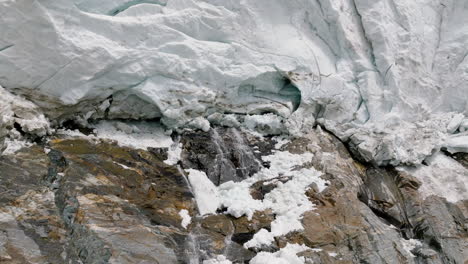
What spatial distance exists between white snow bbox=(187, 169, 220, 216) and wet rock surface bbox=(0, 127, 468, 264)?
0.13m

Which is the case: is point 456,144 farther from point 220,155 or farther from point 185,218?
point 185,218

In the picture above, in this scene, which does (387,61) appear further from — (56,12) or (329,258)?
(56,12)

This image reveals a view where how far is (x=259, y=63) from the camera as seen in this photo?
9930mm

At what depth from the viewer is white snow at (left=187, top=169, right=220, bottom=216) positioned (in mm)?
7344

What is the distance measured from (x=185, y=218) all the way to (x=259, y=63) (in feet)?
14.7

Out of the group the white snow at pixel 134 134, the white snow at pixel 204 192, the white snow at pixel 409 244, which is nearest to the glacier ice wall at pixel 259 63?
the white snow at pixel 134 134

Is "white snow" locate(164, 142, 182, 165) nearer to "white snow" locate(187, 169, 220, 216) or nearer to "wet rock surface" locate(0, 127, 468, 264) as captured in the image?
"wet rock surface" locate(0, 127, 468, 264)

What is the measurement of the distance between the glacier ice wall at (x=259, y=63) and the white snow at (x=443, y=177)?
30 cm

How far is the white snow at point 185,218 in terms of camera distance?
6.75 metres

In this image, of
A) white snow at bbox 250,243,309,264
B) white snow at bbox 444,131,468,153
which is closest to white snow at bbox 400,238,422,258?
white snow at bbox 250,243,309,264

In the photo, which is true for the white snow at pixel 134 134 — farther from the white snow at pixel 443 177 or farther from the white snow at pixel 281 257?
the white snow at pixel 443 177

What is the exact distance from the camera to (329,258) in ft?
21.7

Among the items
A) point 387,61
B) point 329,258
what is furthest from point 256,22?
point 329,258

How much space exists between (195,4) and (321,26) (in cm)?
331
